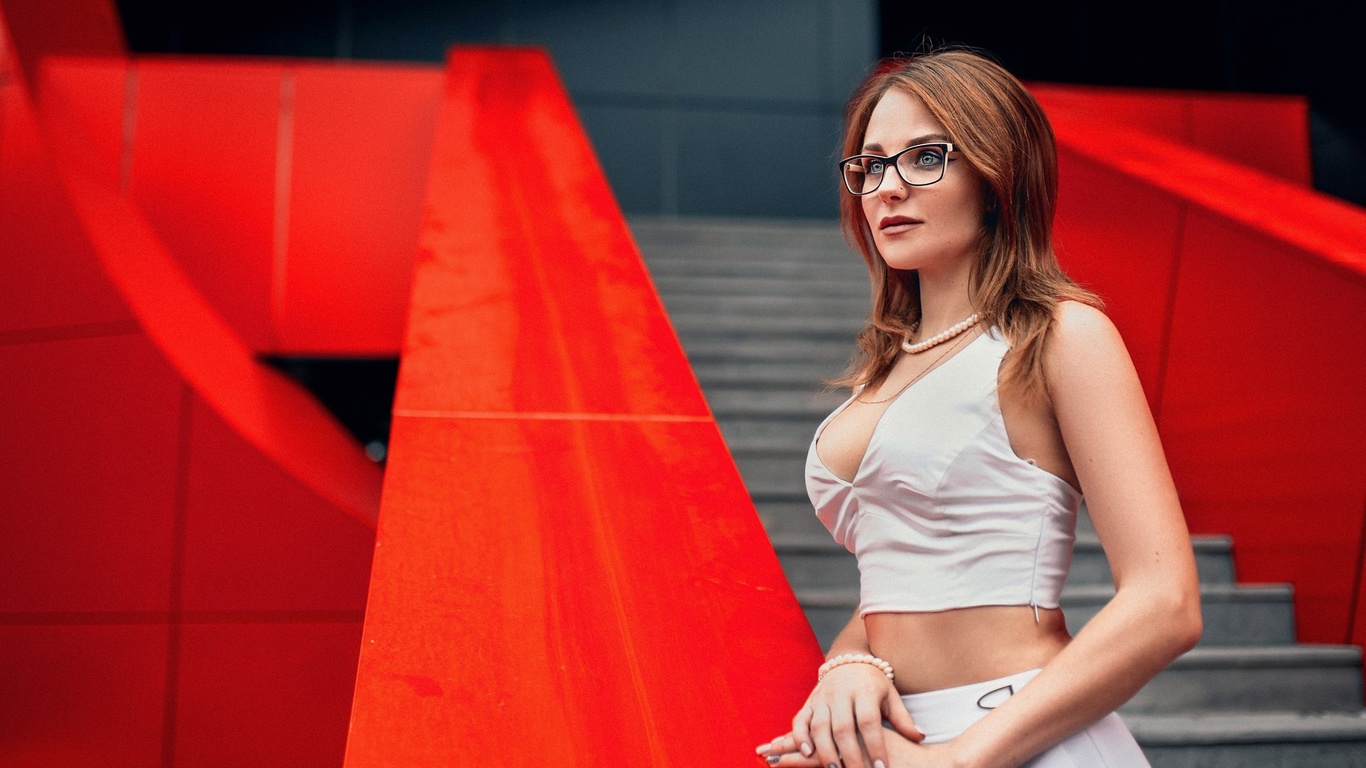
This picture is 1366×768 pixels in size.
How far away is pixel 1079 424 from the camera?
39.8 inches

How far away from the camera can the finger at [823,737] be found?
3.34 ft

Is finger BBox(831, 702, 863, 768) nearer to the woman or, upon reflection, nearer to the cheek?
the woman

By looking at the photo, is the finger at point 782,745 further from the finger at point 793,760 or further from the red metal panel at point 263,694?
the red metal panel at point 263,694

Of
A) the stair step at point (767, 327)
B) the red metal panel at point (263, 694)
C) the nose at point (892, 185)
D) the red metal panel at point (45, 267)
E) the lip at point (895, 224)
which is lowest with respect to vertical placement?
the red metal panel at point (263, 694)

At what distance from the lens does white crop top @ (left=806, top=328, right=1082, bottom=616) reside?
106 centimetres

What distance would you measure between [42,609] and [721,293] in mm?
3263

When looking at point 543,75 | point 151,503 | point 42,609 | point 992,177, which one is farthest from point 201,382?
point 992,177

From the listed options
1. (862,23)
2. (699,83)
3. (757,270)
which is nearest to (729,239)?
(757,270)

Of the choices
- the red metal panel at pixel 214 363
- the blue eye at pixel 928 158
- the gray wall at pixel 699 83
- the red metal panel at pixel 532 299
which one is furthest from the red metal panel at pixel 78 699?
the gray wall at pixel 699 83

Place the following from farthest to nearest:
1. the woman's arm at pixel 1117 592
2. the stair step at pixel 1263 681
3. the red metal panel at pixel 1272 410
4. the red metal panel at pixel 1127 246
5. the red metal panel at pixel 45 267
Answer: the red metal panel at pixel 1127 246 → the red metal panel at pixel 45 267 → the red metal panel at pixel 1272 410 → the stair step at pixel 1263 681 → the woman's arm at pixel 1117 592

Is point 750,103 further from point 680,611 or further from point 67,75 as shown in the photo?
point 680,611

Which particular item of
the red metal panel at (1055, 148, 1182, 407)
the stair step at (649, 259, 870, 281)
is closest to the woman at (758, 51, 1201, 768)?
the red metal panel at (1055, 148, 1182, 407)

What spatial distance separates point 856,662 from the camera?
111 centimetres

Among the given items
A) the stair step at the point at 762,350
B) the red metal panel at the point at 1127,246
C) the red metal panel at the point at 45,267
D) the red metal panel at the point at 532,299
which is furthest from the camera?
the stair step at the point at 762,350
